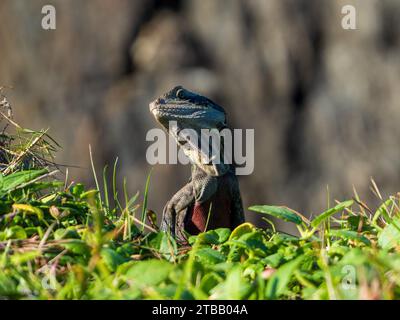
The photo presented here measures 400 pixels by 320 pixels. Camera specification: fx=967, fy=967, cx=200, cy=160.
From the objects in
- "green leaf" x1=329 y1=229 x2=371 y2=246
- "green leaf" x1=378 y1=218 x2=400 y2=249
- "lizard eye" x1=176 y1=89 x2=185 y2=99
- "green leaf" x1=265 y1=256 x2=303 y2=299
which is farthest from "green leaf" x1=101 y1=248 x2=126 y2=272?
"lizard eye" x1=176 y1=89 x2=185 y2=99

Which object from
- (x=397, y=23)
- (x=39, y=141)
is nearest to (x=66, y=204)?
(x=39, y=141)

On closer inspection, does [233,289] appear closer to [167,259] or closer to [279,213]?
[167,259]

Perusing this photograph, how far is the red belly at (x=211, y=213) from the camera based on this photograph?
16.2 feet

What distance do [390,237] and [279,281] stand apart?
2.58 ft

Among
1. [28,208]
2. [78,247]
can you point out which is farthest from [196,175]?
[78,247]

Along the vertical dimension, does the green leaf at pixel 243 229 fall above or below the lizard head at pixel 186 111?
below

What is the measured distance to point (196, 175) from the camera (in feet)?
16.3

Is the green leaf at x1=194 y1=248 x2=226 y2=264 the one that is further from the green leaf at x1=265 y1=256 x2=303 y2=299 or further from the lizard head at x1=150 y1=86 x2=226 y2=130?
the lizard head at x1=150 y1=86 x2=226 y2=130

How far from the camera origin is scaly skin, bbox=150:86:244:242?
16.0 feet

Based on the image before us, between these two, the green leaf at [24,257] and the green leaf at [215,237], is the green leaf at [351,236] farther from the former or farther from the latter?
the green leaf at [24,257]

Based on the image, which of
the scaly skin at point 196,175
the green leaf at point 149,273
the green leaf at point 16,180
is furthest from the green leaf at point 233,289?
the scaly skin at point 196,175

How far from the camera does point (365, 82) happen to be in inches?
567

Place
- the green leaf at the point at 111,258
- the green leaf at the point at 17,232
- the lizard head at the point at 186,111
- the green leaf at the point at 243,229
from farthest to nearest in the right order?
the lizard head at the point at 186,111 < the green leaf at the point at 243,229 < the green leaf at the point at 17,232 < the green leaf at the point at 111,258
